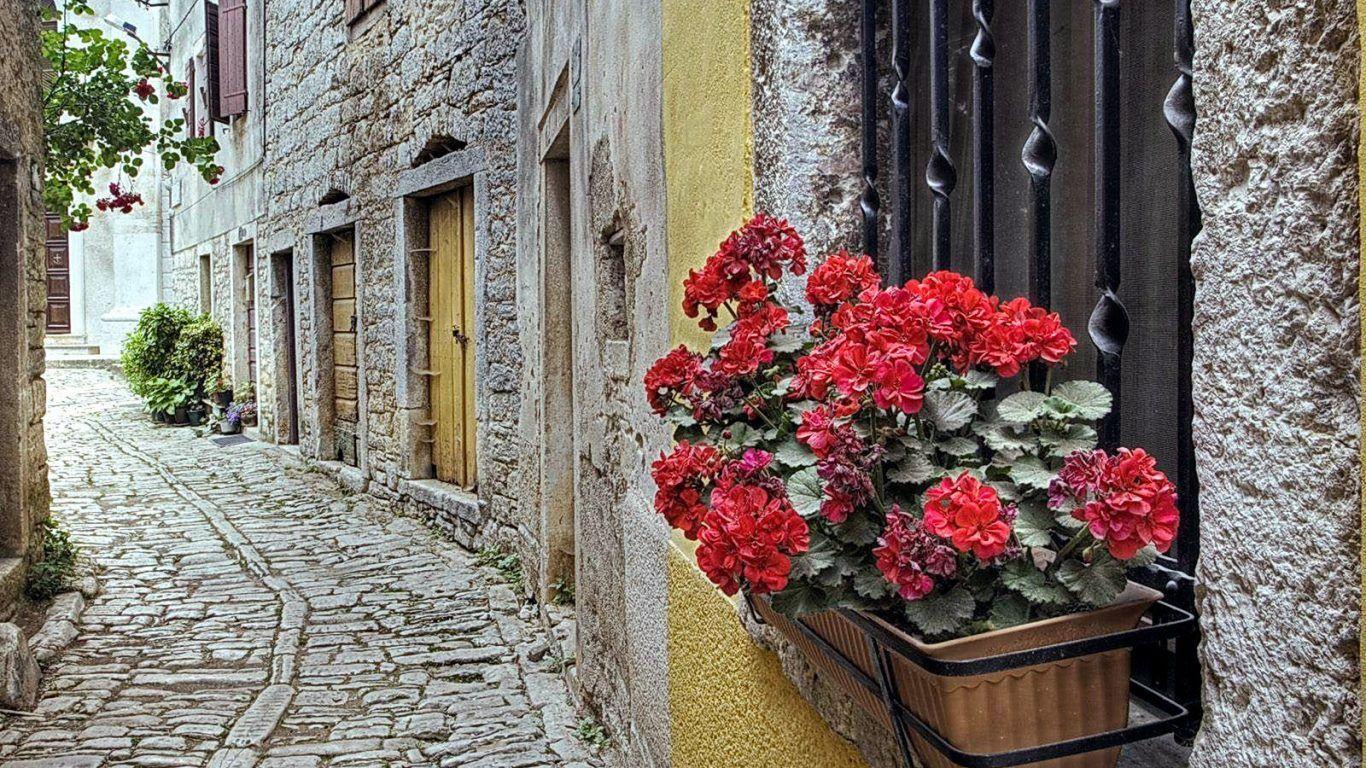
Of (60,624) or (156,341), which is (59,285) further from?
(60,624)

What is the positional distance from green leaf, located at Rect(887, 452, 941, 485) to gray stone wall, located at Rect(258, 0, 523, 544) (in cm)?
556

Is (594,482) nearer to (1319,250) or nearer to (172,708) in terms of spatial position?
(172,708)

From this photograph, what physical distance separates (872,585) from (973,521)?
198 millimetres

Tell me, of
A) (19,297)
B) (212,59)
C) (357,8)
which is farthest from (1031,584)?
(212,59)

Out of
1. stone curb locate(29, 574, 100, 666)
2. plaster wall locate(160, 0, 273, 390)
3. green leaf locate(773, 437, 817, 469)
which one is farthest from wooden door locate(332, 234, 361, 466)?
green leaf locate(773, 437, 817, 469)

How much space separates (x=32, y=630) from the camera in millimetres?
A: 5355

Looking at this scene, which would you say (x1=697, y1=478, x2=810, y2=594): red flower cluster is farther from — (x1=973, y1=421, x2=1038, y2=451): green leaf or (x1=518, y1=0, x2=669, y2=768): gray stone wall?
(x1=518, y1=0, x2=669, y2=768): gray stone wall

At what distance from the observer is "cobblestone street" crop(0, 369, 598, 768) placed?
163 inches

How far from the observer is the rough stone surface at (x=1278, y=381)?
0.79m

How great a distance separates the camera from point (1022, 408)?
113 cm

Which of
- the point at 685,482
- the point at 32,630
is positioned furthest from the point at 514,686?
the point at 685,482

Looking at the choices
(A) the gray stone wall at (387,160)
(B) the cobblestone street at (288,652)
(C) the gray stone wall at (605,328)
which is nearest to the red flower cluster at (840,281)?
(C) the gray stone wall at (605,328)

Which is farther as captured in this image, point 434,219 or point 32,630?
point 434,219

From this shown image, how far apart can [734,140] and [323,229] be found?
28.5 feet
